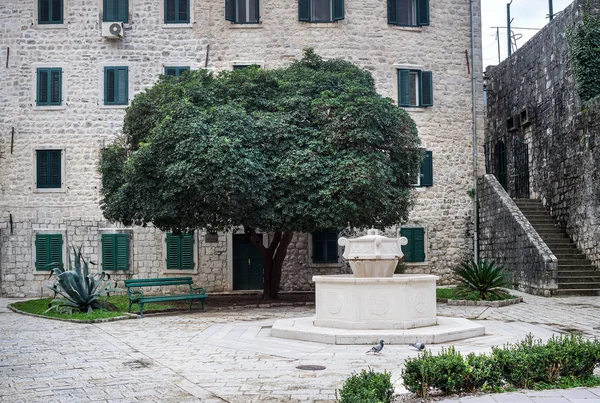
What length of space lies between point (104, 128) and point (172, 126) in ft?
26.7

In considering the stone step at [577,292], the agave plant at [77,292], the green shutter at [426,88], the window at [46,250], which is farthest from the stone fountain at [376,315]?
the window at [46,250]

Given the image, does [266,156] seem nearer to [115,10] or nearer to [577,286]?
[577,286]

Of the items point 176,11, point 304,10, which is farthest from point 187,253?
point 304,10

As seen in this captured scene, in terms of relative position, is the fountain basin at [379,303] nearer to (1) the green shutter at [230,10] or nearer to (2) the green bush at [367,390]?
(2) the green bush at [367,390]

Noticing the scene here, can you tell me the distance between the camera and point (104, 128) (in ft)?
80.0

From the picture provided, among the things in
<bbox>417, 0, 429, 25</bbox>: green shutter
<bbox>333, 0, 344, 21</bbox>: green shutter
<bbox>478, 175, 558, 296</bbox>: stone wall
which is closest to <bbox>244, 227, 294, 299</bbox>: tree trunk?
<bbox>478, 175, 558, 296</bbox>: stone wall

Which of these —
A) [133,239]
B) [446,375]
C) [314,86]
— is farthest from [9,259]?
[446,375]

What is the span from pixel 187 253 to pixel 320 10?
9680mm

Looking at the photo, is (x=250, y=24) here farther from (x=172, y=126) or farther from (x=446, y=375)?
(x=446, y=375)

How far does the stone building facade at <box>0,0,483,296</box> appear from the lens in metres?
24.2

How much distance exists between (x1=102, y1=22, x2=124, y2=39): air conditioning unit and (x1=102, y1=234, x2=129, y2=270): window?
22.4 feet

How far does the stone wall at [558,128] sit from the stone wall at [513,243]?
1.89 metres

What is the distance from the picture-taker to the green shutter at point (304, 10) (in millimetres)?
24766

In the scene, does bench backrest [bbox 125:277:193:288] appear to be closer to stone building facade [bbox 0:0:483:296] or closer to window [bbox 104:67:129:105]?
stone building facade [bbox 0:0:483:296]
